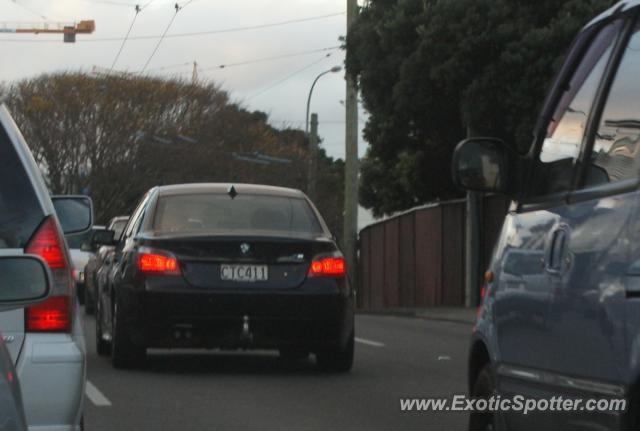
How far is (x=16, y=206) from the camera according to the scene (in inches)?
235

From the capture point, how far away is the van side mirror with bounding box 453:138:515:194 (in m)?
6.00

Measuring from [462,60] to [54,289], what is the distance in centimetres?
1836

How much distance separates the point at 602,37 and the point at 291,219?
6.85 metres

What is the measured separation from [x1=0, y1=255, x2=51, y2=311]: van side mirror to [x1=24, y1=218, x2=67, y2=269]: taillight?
1.86m

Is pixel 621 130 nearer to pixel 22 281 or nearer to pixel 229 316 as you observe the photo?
pixel 22 281

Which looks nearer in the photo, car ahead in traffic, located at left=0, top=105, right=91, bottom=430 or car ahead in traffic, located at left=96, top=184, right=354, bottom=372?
car ahead in traffic, located at left=0, top=105, right=91, bottom=430

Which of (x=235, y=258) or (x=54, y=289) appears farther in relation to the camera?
(x=235, y=258)

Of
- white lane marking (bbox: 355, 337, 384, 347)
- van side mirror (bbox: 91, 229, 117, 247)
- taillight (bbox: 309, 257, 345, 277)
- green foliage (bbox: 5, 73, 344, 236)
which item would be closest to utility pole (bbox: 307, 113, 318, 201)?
green foliage (bbox: 5, 73, 344, 236)

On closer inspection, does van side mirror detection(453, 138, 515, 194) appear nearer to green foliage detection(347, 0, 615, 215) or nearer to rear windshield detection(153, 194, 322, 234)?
rear windshield detection(153, 194, 322, 234)

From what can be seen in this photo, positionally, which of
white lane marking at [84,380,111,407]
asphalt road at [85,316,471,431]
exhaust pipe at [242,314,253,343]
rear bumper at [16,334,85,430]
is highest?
rear bumper at [16,334,85,430]

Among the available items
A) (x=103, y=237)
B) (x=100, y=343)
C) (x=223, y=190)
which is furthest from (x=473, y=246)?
(x=223, y=190)

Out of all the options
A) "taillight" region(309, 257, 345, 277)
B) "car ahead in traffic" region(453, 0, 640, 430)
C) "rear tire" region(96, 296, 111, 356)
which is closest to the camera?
"car ahead in traffic" region(453, 0, 640, 430)

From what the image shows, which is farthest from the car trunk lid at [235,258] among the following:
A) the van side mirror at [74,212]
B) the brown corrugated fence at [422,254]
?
the brown corrugated fence at [422,254]

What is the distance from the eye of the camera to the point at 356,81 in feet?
92.2
